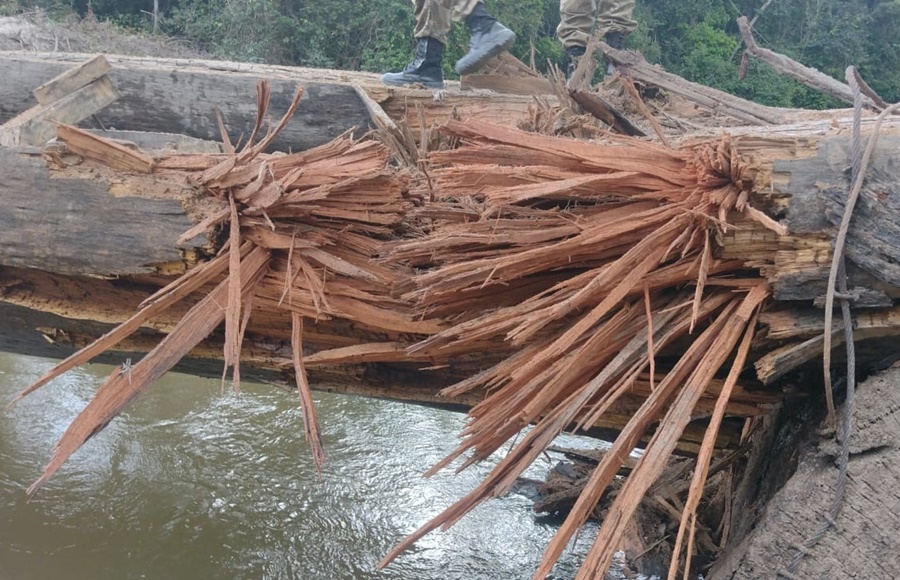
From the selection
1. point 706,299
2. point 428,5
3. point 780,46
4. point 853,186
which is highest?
point 780,46

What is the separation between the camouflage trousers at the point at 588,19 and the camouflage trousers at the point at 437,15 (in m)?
1.03

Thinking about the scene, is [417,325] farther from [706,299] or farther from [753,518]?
[753,518]

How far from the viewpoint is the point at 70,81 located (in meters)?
2.66

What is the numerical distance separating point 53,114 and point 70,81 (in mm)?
218

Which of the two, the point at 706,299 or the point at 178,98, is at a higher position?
the point at 178,98

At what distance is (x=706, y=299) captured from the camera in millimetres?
1607

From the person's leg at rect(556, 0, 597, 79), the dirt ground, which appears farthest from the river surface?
the dirt ground

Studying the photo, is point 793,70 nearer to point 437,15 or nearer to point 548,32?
point 437,15

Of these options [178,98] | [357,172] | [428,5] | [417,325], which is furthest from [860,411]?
[428,5]

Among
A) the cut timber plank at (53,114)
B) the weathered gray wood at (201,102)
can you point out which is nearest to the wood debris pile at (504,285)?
the cut timber plank at (53,114)

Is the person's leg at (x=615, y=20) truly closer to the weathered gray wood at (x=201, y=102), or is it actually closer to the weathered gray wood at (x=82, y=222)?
the weathered gray wood at (x=201, y=102)

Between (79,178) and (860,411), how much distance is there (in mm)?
1749

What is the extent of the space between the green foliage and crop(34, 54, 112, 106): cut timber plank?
25.4 ft

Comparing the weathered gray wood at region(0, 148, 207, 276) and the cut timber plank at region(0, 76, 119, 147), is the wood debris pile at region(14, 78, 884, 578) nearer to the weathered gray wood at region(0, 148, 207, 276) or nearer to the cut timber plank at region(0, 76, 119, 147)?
the weathered gray wood at region(0, 148, 207, 276)
